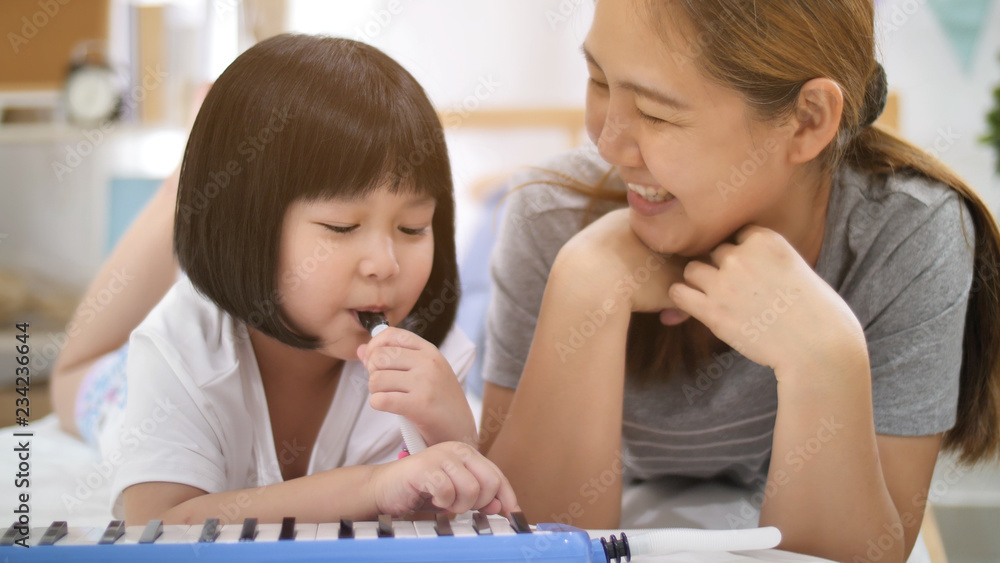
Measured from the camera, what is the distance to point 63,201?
2.36 m

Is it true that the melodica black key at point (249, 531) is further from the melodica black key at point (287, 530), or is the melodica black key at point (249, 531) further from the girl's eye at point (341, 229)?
the girl's eye at point (341, 229)

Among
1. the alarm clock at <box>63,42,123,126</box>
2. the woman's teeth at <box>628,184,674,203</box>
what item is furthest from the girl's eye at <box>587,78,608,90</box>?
the alarm clock at <box>63,42,123,126</box>

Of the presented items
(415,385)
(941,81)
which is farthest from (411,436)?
(941,81)

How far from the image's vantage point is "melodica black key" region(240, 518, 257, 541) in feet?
1.60

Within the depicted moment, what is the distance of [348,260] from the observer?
68 cm

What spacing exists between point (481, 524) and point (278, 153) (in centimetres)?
38

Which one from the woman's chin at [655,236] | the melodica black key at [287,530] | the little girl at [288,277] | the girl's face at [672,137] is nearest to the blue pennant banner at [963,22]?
the girl's face at [672,137]

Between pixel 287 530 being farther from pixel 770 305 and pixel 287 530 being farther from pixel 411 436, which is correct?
pixel 770 305

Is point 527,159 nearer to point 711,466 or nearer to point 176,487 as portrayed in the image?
point 711,466

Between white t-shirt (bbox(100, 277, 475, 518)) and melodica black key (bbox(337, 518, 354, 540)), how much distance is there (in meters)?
0.24

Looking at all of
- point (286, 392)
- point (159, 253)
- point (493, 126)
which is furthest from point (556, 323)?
point (493, 126)

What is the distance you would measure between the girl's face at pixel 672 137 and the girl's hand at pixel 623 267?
0.07 feet

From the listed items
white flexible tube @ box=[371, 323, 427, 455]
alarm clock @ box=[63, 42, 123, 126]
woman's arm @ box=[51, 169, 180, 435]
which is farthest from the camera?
alarm clock @ box=[63, 42, 123, 126]

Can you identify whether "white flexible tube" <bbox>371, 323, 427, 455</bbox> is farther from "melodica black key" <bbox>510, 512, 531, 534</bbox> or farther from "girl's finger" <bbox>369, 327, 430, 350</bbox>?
"melodica black key" <bbox>510, 512, 531, 534</bbox>
